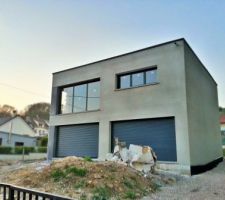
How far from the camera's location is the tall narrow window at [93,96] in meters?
13.6

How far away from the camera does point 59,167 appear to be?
767cm

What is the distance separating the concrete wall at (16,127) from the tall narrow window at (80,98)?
21.3 metres

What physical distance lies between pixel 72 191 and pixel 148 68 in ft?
25.4

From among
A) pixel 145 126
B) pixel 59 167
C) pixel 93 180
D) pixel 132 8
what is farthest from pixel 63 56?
pixel 93 180

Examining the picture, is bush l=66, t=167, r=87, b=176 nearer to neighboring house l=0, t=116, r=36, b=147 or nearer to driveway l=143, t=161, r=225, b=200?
driveway l=143, t=161, r=225, b=200

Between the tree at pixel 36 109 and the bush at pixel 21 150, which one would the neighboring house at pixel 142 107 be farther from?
the tree at pixel 36 109

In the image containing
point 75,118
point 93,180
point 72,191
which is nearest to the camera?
point 72,191

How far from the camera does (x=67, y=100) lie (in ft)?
50.5

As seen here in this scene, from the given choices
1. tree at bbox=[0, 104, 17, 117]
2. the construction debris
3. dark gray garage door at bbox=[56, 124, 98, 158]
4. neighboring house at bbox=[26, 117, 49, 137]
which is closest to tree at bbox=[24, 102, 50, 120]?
neighboring house at bbox=[26, 117, 49, 137]

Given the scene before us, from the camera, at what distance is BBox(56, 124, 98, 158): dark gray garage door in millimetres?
13109

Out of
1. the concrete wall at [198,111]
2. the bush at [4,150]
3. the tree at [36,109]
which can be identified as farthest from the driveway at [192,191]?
the tree at [36,109]

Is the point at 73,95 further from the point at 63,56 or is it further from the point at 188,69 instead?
the point at 188,69

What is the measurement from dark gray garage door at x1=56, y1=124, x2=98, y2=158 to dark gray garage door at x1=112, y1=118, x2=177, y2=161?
157 centimetres

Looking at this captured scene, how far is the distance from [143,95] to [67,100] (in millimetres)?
6117
